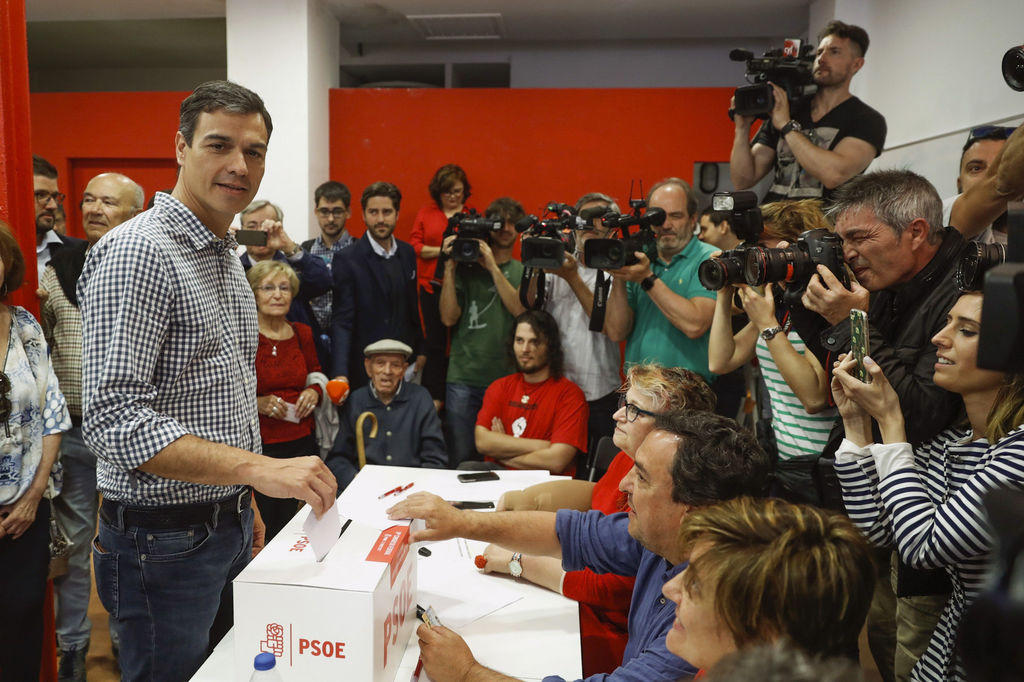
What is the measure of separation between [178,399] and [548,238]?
194 centimetres

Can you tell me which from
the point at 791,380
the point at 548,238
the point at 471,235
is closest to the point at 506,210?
the point at 471,235

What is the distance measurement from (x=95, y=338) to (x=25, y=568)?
1.11 m

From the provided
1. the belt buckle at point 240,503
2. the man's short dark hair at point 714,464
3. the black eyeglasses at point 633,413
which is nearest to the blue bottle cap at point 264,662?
the belt buckle at point 240,503

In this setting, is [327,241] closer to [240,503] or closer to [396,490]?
[396,490]

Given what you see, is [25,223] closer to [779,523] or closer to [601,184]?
[779,523]

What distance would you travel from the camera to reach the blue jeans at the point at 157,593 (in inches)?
57.4

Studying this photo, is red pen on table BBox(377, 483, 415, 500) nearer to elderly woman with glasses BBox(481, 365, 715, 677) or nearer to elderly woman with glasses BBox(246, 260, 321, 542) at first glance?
elderly woman with glasses BBox(481, 365, 715, 677)

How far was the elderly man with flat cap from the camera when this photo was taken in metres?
3.24

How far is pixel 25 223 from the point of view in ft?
7.16

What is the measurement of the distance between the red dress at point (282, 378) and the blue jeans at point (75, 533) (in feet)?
2.21

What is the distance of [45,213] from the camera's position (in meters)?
3.08

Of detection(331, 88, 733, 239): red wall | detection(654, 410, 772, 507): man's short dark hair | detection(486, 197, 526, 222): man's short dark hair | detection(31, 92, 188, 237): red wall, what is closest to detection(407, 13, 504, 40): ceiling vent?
detection(331, 88, 733, 239): red wall

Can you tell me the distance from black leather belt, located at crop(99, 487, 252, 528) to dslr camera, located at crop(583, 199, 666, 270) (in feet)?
5.94

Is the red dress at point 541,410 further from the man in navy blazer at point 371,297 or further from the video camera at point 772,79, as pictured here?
the video camera at point 772,79
